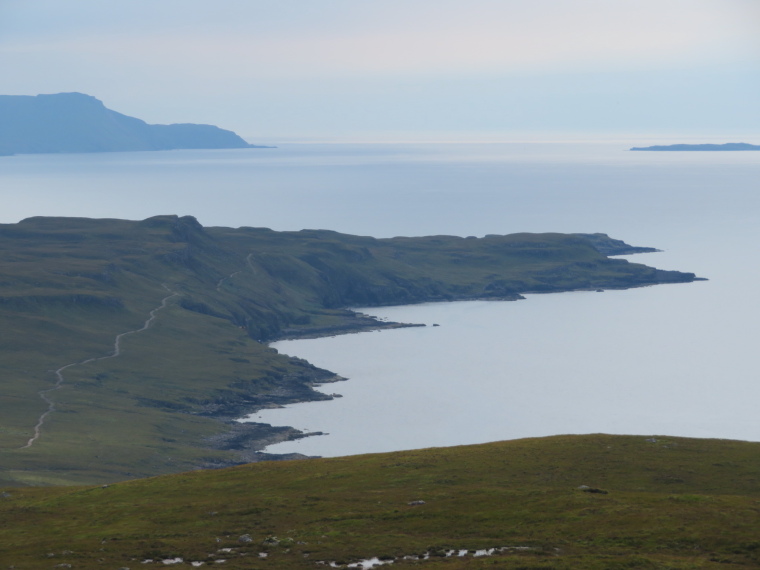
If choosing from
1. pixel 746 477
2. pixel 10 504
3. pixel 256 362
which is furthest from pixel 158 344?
pixel 746 477

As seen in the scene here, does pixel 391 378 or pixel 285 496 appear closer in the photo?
pixel 285 496

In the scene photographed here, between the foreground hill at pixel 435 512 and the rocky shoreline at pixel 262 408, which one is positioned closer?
the foreground hill at pixel 435 512

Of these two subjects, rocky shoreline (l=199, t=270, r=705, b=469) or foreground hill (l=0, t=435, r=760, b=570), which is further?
rocky shoreline (l=199, t=270, r=705, b=469)

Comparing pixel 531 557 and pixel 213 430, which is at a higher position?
pixel 531 557

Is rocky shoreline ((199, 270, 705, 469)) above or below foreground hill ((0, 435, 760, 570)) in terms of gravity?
below

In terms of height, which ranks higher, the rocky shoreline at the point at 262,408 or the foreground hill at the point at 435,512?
the foreground hill at the point at 435,512

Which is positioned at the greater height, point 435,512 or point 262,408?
point 435,512

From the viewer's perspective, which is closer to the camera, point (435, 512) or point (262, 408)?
point (435, 512)

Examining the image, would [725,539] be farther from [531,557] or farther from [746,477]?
[746,477]
